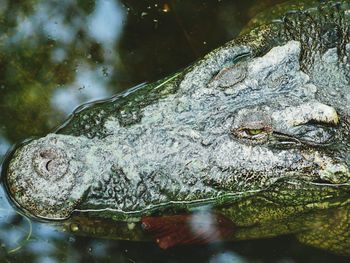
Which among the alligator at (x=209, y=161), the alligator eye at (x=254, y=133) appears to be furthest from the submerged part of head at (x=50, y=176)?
the alligator eye at (x=254, y=133)

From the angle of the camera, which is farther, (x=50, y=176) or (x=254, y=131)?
(x=254, y=131)

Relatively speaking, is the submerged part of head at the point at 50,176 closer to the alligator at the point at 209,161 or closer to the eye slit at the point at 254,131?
the alligator at the point at 209,161

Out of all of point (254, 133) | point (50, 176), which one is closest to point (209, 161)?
point (254, 133)

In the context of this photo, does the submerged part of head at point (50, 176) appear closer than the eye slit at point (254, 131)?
Yes

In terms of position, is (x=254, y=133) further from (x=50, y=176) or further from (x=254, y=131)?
(x=50, y=176)

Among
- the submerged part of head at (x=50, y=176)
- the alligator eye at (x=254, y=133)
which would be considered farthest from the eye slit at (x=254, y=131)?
the submerged part of head at (x=50, y=176)

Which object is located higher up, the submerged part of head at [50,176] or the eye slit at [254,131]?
the submerged part of head at [50,176]
